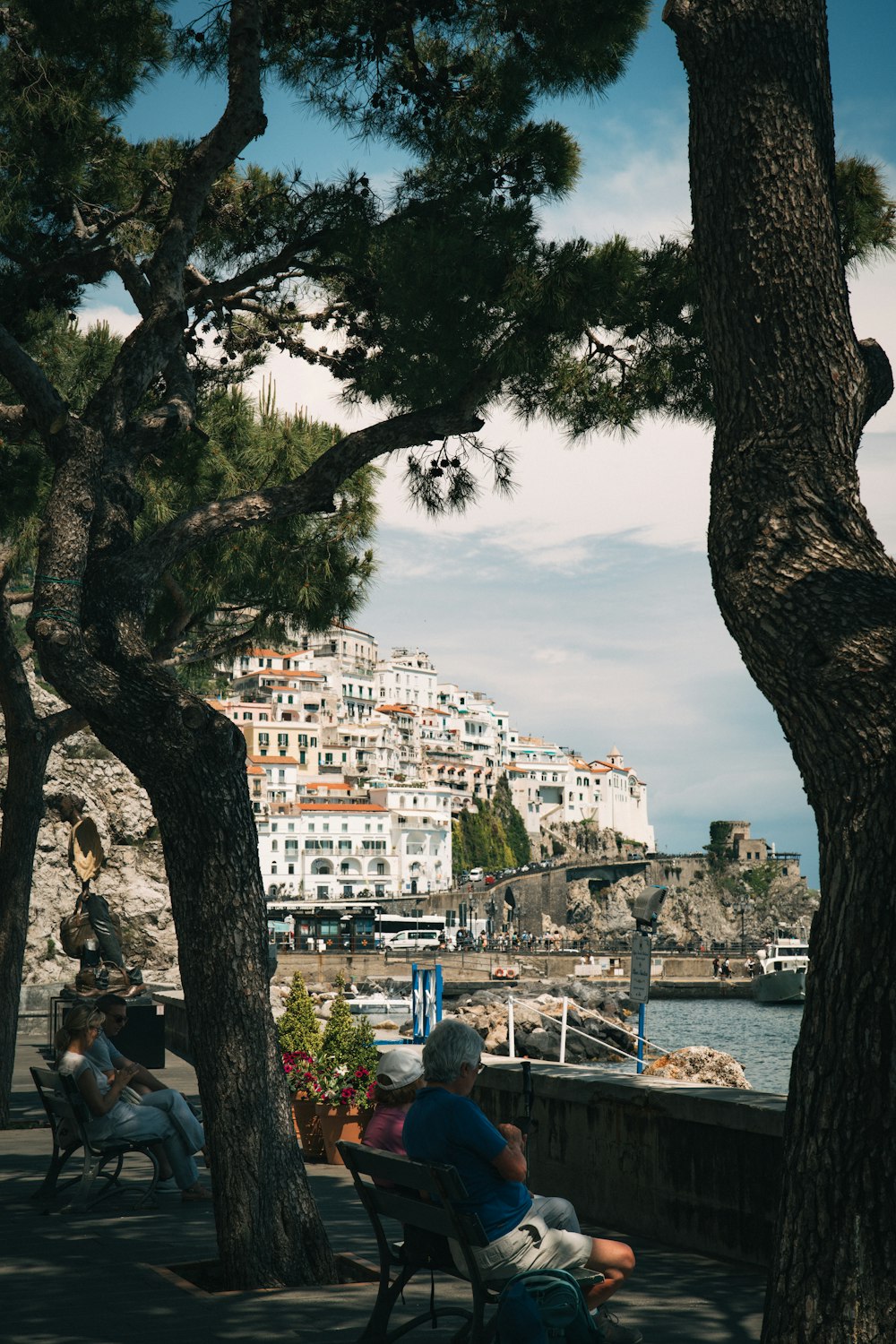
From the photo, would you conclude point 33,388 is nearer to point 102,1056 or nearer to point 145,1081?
point 102,1056

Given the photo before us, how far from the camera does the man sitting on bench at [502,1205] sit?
381 cm

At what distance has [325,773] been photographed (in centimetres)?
14488

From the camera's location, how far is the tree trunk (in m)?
4.91

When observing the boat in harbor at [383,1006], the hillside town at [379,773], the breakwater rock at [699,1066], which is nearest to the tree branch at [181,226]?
the breakwater rock at [699,1066]

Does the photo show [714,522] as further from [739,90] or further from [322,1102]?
[322,1102]

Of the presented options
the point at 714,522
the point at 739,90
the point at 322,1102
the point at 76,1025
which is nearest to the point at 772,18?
the point at 739,90

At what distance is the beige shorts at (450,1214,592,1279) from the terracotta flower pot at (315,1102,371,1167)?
4.32 metres

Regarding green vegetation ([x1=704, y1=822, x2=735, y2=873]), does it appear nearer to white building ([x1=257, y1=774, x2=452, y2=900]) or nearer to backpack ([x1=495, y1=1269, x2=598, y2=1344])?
white building ([x1=257, y1=774, x2=452, y2=900])

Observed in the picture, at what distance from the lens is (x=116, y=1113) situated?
21.1 feet

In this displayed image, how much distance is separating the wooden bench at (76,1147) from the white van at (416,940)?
258 feet

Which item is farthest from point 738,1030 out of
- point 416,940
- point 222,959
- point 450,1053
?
point 450,1053

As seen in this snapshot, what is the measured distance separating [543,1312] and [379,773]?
146m

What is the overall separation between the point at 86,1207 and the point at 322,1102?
1.84 m

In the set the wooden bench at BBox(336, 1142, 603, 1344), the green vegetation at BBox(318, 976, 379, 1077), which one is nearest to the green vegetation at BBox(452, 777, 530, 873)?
the green vegetation at BBox(318, 976, 379, 1077)
